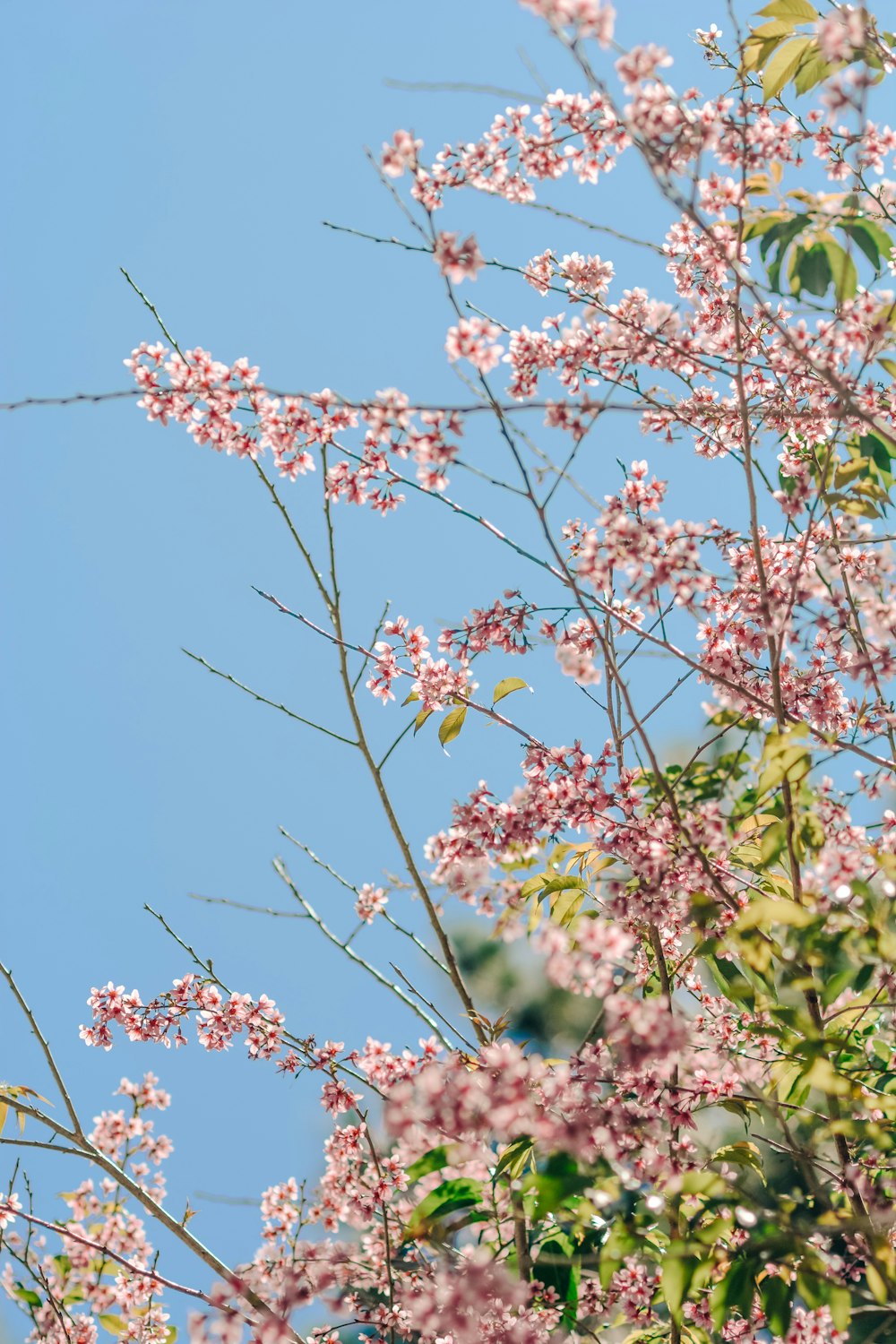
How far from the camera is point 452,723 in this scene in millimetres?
2254

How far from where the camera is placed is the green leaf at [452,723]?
7.37ft

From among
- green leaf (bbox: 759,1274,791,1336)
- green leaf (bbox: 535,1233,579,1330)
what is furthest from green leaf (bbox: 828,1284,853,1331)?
green leaf (bbox: 535,1233,579,1330)

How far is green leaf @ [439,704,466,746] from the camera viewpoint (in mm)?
2246

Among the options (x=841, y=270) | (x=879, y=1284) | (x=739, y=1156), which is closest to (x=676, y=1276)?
(x=879, y=1284)

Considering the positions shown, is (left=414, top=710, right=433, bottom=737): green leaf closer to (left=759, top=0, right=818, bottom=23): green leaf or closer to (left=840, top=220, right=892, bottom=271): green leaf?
(left=840, top=220, right=892, bottom=271): green leaf

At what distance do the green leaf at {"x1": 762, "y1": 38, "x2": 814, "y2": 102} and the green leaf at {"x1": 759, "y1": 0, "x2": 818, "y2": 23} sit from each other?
0.04 metres

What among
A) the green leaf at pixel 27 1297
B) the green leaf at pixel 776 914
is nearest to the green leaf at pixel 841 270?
the green leaf at pixel 776 914

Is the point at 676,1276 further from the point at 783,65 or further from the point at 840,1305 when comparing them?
the point at 783,65

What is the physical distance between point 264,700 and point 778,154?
1558 millimetres

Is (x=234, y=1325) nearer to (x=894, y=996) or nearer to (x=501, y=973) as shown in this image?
(x=894, y=996)

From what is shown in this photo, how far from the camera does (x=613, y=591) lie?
2000 mm

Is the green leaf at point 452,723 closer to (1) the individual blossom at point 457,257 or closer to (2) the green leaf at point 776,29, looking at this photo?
Result: (1) the individual blossom at point 457,257

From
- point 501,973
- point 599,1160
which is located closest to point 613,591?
point 599,1160

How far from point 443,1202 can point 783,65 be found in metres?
2.02
